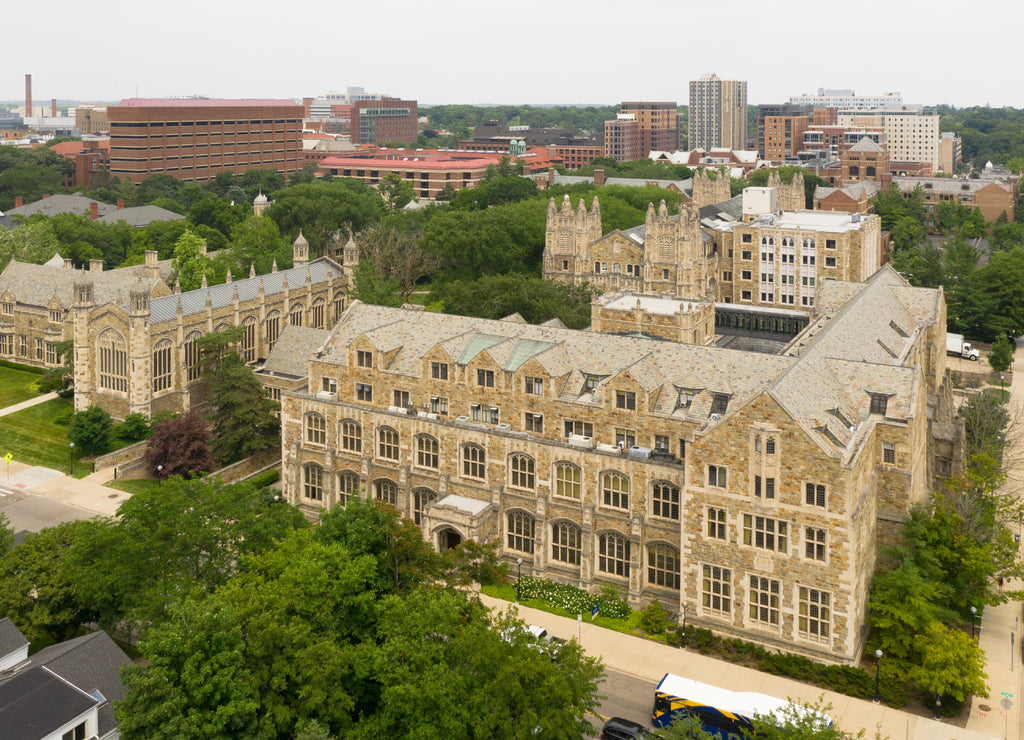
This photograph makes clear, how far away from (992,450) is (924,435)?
35.2 feet

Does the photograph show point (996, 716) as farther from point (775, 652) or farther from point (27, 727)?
point (27, 727)

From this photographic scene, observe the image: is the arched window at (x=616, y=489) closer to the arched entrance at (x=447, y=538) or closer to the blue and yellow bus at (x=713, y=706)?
the arched entrance at (x=447, y=538)

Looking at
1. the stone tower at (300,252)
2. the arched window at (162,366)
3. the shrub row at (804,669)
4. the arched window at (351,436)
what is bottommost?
the shrub row at (804,669)

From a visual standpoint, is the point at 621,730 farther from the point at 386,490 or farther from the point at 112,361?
the point at 112,361

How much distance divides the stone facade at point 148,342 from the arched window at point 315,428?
2642 cm

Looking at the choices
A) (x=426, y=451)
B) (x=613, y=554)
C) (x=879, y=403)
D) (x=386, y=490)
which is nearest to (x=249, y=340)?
(x=386, y=490)

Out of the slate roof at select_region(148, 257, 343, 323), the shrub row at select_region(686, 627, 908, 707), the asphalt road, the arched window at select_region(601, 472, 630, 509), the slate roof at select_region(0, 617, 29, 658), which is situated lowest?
the asphalt road

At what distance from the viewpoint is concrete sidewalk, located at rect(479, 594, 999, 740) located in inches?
2018

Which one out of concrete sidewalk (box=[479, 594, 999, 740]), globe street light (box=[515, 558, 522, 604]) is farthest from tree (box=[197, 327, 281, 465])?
concrete sidewalk (box=[479, 594, 999, 740])

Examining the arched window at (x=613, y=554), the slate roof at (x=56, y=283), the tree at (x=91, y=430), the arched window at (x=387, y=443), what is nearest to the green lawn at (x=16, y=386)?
the slate roof at (x=56, y=283)

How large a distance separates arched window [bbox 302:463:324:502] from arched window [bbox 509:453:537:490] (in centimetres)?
1682

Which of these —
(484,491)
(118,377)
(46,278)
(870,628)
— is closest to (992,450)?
(870,628)

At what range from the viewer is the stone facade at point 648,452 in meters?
56.4

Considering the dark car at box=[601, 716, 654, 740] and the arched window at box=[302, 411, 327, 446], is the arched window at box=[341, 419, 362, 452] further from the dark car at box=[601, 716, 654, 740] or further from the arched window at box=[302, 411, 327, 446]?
the dark car at box=[601, 716, 654, 740]
